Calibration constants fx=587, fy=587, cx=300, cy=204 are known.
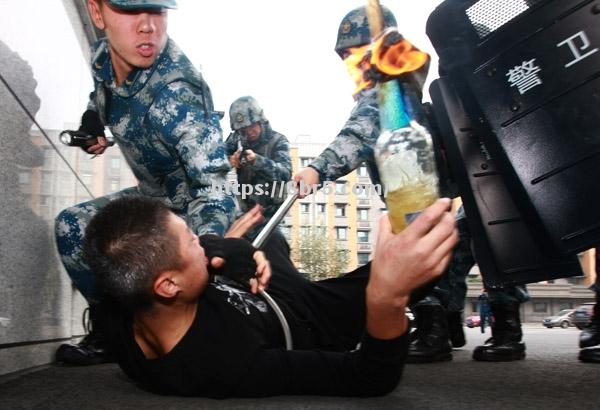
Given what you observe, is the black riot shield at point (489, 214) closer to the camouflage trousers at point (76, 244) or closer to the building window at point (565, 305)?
the camouflage trousers at point (76, 244)

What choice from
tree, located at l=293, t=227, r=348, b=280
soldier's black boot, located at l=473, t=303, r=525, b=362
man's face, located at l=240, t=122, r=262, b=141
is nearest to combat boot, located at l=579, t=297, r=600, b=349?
soldier's black boot, located at l=473, t=303, r=525, b=362

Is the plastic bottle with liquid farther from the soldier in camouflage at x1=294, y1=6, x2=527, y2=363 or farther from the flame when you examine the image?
the soldier in camouflage at x1=294, y1=6, x2=527, y2=363

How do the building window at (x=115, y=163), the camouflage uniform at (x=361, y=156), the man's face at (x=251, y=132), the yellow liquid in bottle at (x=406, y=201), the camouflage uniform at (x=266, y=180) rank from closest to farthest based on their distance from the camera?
the yellow liquid in bottle at (x=406, y=201), the camouflage uniform at (x=361, y=156), the building window at (x=115, y=163), the camouflage uniform at (x=266, y=180), the man's face at (x=251, y=132)

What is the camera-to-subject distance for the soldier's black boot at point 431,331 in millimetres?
2391

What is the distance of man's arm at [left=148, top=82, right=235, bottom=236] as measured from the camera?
71.8 inches

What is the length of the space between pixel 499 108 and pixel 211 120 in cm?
98

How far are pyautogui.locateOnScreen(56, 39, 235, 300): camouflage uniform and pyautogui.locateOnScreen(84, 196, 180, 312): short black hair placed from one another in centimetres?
40

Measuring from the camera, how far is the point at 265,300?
63.4 inches

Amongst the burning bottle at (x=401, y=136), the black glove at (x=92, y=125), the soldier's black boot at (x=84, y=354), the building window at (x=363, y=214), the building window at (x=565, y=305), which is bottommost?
the building window at (x=565, y=305)

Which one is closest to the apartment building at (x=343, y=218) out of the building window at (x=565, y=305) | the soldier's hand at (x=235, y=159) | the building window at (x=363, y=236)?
the building window at (x=363, y=236)

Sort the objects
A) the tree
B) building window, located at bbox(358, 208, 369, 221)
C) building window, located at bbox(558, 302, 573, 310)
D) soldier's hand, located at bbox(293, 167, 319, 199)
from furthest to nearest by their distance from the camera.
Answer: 1. building window, located at bbox(558, 302, 573, 310)
2. building window, located at bbox(358, 208, 369, 221)
3. the tree
4. soldier's hand, located at bbox(293, 167, 319, 199)

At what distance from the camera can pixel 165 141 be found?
2.05 metres

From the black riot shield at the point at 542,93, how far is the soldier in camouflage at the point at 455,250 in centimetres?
102

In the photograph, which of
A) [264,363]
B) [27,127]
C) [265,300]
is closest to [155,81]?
[27,127]
